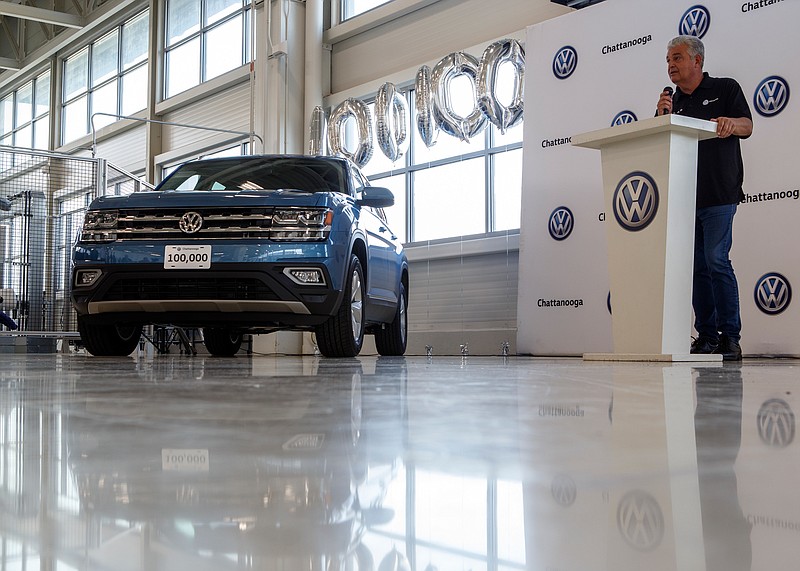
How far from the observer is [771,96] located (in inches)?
288

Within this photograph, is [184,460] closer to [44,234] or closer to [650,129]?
[650,129]

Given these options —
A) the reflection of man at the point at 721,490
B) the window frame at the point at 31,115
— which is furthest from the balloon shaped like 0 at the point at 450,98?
the window frame at the point at 31,115

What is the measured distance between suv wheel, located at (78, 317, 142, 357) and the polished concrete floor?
401 centimetres

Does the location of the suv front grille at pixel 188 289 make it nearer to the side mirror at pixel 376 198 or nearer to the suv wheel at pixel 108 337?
the suv wheel at pixel 108 337

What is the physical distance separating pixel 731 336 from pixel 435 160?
23.1 ft

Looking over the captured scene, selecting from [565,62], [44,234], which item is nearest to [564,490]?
[565,62]

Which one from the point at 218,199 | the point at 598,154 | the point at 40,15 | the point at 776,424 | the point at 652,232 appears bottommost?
the point at 776,424

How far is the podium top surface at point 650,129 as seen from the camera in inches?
202

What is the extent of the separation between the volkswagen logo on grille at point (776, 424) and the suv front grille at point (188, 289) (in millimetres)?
3458

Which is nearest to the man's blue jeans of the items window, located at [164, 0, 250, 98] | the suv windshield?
the suv windshield

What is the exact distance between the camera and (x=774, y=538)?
55 centimetres

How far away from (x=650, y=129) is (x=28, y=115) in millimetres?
23020

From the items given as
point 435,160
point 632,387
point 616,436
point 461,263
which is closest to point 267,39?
point 435,160

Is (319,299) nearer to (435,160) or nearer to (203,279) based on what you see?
(203,279)
